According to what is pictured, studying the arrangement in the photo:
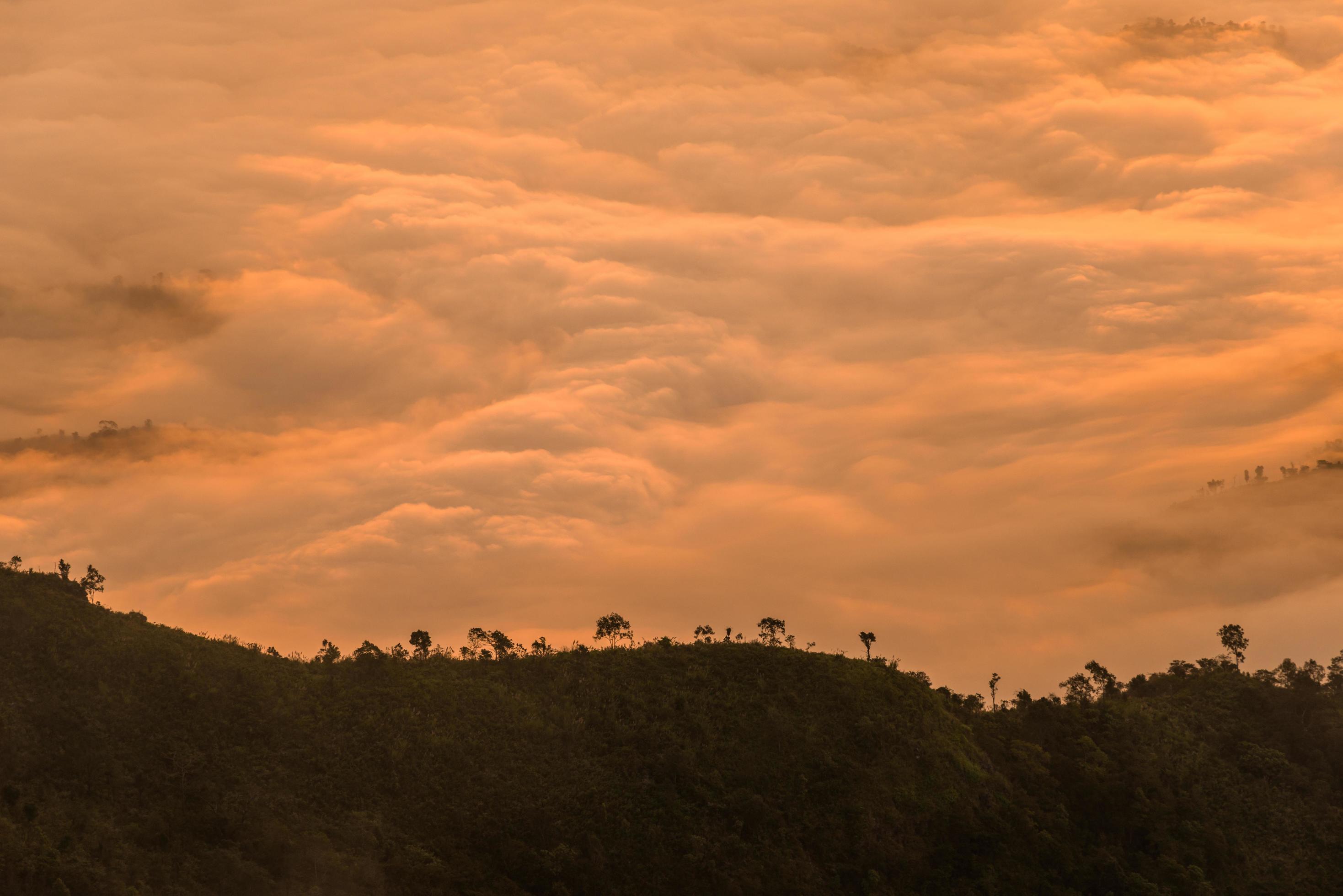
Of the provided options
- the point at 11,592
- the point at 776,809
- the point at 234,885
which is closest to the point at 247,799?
the point at 234,885

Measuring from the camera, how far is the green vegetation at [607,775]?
97.8 metres

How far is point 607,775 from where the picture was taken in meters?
111

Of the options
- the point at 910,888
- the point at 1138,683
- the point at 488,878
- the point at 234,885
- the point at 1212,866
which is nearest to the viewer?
the point at 234,885

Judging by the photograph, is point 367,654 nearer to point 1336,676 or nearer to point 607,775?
point 607,775

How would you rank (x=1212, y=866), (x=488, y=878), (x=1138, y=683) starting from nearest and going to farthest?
(x=488, y=878)
(x=1212, y=866)
(x=1138, y=683)

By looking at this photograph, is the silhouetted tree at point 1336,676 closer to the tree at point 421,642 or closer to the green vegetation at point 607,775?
the green vegetation at point 607,775

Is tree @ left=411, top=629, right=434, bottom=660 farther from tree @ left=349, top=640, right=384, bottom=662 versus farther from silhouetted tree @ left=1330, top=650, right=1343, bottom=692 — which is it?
silhouetted tree @ left=1330, top=650, right=1343, bottom=692

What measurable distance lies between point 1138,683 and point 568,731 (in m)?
78.2

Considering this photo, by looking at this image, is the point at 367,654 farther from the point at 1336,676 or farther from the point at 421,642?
the point at 1336,676

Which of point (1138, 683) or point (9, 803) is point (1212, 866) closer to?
point (1138, 683)

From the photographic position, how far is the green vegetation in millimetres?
97812

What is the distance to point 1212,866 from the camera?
→ 4525 inches

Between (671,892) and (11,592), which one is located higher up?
(11,592)

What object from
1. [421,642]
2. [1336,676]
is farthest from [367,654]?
[1336,676]
